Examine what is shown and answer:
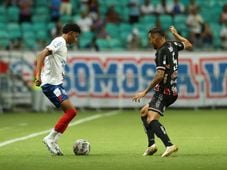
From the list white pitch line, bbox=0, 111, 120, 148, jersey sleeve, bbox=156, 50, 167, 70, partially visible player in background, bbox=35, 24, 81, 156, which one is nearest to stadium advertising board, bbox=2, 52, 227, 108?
white pitch line, bbox=0, 111, 120, 148

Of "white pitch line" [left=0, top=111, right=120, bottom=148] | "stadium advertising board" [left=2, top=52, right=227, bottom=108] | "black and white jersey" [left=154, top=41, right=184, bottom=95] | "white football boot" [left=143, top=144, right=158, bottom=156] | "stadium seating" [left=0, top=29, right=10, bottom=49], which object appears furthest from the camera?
"stadium seating" [left=0, top=29, right=10, bottom=49]

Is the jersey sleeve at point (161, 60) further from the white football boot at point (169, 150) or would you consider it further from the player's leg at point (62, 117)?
the player's leg at point (62, 117)

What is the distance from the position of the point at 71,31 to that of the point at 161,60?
169 cm

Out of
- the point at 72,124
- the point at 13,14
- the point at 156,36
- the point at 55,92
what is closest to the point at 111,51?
the point at 13,14

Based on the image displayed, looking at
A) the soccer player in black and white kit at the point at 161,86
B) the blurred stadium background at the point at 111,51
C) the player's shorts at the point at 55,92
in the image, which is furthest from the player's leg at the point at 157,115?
the blurred stadium background at the point at 111,51

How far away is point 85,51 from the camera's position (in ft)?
93.3

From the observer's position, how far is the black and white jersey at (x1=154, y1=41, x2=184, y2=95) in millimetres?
13438

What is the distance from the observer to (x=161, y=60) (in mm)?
13414

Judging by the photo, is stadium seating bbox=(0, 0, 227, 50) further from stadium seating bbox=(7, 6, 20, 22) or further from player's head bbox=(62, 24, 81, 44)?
player's head bbox=(62, 24, 81, 44)

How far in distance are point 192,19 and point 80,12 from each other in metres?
4.29

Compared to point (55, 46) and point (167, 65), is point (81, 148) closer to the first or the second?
point (55, 46)

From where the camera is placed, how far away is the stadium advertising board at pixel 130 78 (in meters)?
28.3

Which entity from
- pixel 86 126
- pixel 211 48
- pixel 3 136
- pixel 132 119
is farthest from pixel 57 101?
pixel 211 48

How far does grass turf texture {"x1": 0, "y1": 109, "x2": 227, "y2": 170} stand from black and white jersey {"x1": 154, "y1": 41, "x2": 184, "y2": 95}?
3.63 ft
